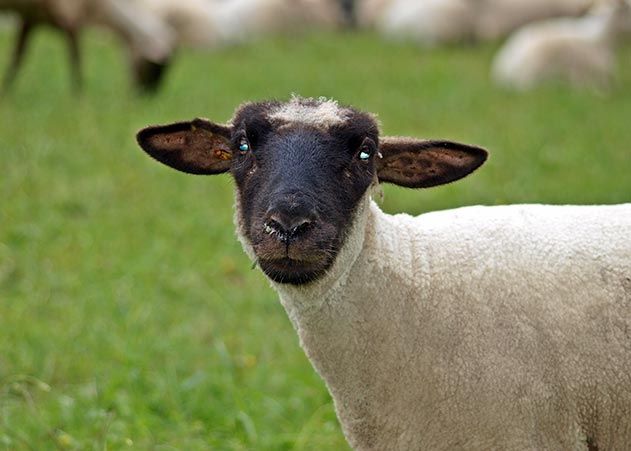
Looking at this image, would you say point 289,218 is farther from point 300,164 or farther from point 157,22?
point 157,22

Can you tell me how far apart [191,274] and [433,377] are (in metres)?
3.21

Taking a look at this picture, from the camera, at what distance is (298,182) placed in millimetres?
3117

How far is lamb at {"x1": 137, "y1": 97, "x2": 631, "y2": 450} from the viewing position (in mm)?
3178

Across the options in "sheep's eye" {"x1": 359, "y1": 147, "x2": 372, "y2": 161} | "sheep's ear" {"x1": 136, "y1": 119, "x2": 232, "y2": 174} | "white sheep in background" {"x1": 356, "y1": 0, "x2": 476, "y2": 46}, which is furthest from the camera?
"white sheep in background" {"x1": 356, "y1": 0, "x2": 476, "y2": 46}

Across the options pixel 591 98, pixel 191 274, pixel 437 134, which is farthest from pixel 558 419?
pixel 591 98

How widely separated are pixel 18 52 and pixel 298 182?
27.4ft

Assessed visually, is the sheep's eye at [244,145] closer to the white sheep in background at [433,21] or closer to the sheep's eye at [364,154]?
the sheep's eye at [364,154]

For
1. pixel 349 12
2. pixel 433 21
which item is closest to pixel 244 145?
pixel 433 21

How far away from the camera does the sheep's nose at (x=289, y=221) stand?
3000 millimetres

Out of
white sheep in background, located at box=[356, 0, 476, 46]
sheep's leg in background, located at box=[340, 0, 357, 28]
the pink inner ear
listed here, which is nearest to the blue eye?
the pink inner ear

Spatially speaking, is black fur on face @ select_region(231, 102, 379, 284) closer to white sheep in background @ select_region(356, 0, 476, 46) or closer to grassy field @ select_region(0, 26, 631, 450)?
grassy field @ select_region(0, 26, 631, 450)

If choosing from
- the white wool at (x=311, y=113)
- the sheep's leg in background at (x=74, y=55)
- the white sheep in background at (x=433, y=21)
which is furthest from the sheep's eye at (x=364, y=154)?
the white sheep in background at (x=433, y=21)

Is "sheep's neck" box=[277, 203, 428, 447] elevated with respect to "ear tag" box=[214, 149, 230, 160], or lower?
lower

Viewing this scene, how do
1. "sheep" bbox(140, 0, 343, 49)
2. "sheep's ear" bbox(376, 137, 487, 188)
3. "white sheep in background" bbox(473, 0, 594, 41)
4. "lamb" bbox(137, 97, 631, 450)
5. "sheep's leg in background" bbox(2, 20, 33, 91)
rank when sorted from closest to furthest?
"lamb" bbox(137, 97, 631, 450), "sheep's ear" bbox(376, 137, 487, 188), "sheep's leg in background" bbox(2, 20, 33, 91), "sheep" bbox(140, 0, 343, 49), "white sheep in background" bbox(473, 0, 594, 41)
